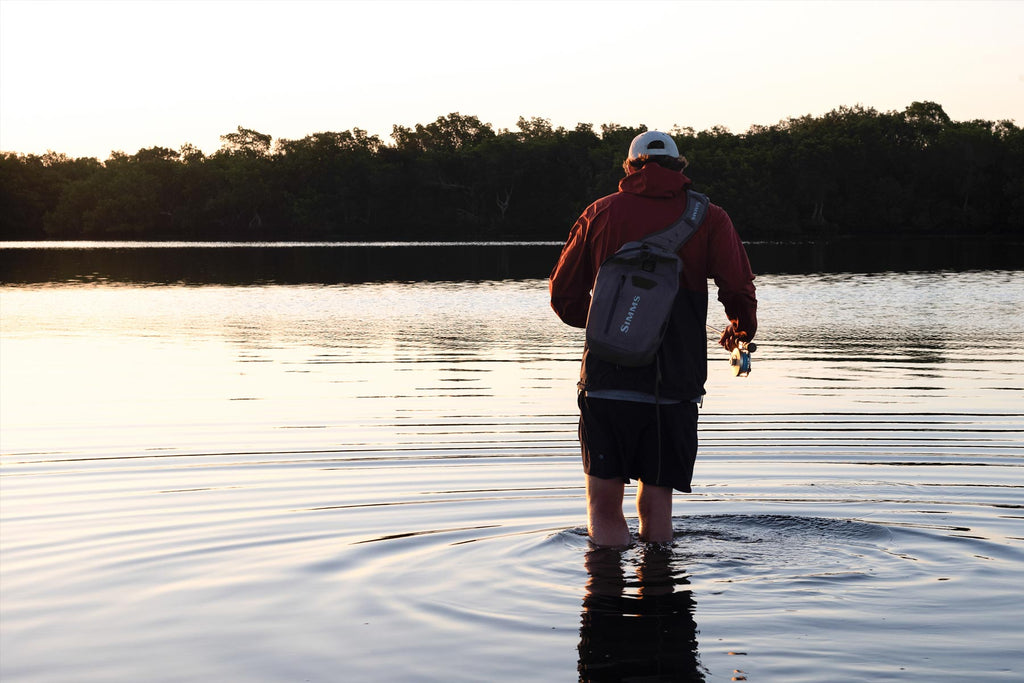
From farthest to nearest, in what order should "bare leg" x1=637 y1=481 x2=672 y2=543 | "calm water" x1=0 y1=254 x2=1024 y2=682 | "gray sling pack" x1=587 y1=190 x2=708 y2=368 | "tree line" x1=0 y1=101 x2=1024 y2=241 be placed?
"tree line" x1=0 y1=101 x2=1024 y2=241
"bare leg" x1=637 y1=481 x2=672 y2=543
"gray sling pack" x1=587 y1=190 x2=708 y2=368
"calm water" x1=0 y1=254 x2=1024 y2=682

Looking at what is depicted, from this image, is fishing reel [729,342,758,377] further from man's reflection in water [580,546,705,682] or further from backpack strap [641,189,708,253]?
man's reflection in water [580,546,705,682]

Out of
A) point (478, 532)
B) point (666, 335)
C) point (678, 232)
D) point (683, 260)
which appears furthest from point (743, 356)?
point (478, 532)

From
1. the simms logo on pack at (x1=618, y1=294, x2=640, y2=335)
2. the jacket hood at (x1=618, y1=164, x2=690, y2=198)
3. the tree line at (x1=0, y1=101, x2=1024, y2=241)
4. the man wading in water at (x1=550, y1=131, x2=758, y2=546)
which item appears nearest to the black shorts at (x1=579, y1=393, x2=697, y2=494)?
the man wading in water at (x1=550, y1=131, x2=758, y2=546)

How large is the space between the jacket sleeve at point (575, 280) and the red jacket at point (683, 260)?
64 mm

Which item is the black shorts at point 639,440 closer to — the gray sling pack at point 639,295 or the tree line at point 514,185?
the gray sling pack at point 639,295

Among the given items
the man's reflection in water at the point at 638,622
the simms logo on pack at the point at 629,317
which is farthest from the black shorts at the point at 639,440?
the man's reflection in water at the point at 638,622

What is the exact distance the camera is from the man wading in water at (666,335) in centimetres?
546

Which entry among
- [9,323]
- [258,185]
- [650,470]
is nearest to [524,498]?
[650,470]

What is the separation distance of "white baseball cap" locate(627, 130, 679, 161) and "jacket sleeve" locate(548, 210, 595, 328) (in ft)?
1.16

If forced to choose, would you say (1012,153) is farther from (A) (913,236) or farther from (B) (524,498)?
(B) (524,498)

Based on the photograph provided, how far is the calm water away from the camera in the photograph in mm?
4848

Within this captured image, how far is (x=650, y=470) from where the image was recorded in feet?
18.3

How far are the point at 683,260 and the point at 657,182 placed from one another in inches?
14.3

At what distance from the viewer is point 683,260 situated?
545cm
